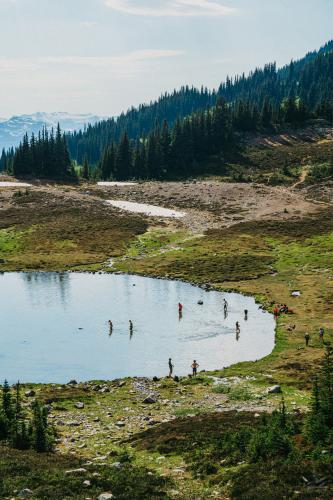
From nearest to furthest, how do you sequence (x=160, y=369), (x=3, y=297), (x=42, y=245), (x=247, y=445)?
(x=247, y=445), (x=160, y=369), (x=3, y=297), (x=42, y=245)

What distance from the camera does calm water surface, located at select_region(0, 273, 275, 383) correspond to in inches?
1769

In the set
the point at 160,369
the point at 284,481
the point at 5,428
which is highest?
the point at 284,481

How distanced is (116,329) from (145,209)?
221ft

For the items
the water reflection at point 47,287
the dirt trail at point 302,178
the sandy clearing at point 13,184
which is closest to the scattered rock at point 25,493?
the water reflection at point 47,287

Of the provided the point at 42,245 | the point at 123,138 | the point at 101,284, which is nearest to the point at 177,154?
the point at 123,138

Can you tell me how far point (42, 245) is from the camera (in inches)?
3735

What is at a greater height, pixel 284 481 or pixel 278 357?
pixel 284 481

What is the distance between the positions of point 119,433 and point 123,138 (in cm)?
13883

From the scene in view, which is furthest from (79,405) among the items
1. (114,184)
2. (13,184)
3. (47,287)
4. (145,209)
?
(114,184)

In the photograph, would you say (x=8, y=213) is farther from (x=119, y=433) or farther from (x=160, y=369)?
(x=119, y=433)

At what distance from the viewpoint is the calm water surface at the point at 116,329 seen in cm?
4494

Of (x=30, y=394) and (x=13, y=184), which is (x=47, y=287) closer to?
(x=30, y=394)

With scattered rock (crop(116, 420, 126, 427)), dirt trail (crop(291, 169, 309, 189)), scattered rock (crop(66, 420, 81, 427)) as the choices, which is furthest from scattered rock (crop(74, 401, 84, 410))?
dirt trail (crop(291, 169, 309, 189))

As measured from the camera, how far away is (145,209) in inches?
4717
